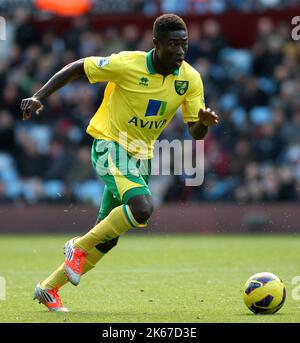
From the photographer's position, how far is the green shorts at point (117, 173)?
314 inches

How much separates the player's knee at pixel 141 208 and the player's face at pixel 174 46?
1176 mm

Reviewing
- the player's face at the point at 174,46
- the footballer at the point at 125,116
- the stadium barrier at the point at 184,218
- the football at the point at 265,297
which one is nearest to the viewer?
the football at the point at 265,297

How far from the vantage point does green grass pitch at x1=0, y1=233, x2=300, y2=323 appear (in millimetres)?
7777

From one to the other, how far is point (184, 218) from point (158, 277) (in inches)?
289

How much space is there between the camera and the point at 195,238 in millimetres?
17562

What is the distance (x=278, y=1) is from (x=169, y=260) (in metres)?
9.36

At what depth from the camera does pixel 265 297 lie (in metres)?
7.73

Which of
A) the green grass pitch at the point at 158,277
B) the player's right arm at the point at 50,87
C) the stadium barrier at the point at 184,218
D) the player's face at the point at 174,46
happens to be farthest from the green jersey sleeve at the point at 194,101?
the stadium barrier at the point at 184,218

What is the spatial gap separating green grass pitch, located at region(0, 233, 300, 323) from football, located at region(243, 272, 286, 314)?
8 cm

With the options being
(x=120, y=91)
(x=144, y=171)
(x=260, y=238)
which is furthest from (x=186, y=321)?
(x=260, y=238)

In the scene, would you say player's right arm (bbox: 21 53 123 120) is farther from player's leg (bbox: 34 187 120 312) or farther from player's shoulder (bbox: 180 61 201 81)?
player's leg (bbox: 34 187 120 312)

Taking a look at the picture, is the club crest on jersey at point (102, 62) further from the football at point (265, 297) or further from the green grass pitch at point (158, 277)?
the football at point (265, 297)

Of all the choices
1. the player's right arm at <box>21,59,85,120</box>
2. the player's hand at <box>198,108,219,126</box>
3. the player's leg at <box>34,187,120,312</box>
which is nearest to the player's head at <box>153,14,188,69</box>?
the player's hand at <box>198,108,219,126</box>
